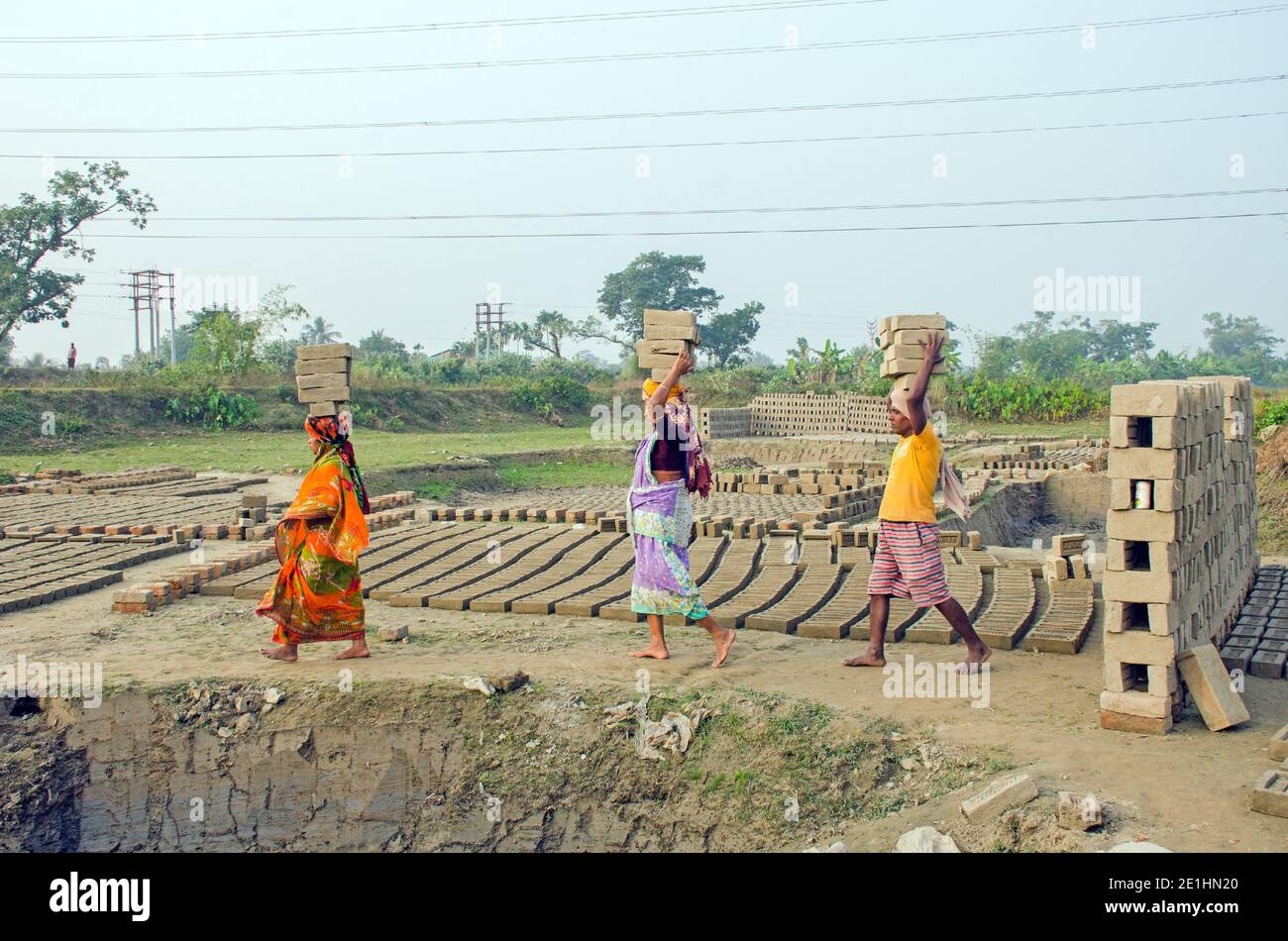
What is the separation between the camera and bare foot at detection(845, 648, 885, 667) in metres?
5.85

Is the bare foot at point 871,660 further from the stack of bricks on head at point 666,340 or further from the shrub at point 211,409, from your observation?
the shrub at point 211,409

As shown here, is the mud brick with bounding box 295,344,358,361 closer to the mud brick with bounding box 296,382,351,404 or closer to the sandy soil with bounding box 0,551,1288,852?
the mud brick with bounding box 296,382,351,404

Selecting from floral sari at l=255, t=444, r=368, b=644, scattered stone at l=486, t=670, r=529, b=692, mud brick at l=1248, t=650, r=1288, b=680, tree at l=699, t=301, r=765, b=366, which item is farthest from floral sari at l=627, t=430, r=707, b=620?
tree at l=699, t=301, r=765, b=366

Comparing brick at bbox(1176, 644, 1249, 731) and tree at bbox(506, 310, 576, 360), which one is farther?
tree at bbox(506, 310, 576, 360)

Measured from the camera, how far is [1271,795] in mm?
3754

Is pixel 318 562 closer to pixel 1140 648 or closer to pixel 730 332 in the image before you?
pixel 1140 648

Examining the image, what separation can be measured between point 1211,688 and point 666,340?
10.3 ft

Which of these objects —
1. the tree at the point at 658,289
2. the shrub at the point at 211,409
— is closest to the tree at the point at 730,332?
the tree at the point at 658,289

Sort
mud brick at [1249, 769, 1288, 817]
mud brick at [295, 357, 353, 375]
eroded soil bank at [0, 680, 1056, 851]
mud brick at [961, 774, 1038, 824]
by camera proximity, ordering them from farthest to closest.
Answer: mud brick at [295, 357, 353, 375]
eroded soil bank at [0, 680, 1056, 851]
mud brick at [961, 774, 1038, 824]
mud brick at [1249, 769, 1288, 817]

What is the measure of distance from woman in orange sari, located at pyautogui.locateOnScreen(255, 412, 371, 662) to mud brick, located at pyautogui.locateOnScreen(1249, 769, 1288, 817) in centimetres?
451

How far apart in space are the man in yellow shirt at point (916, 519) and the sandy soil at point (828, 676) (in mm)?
485

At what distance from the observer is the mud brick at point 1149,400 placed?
4605mm

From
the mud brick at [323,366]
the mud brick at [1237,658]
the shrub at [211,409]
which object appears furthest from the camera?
the shrub at [211,409]
